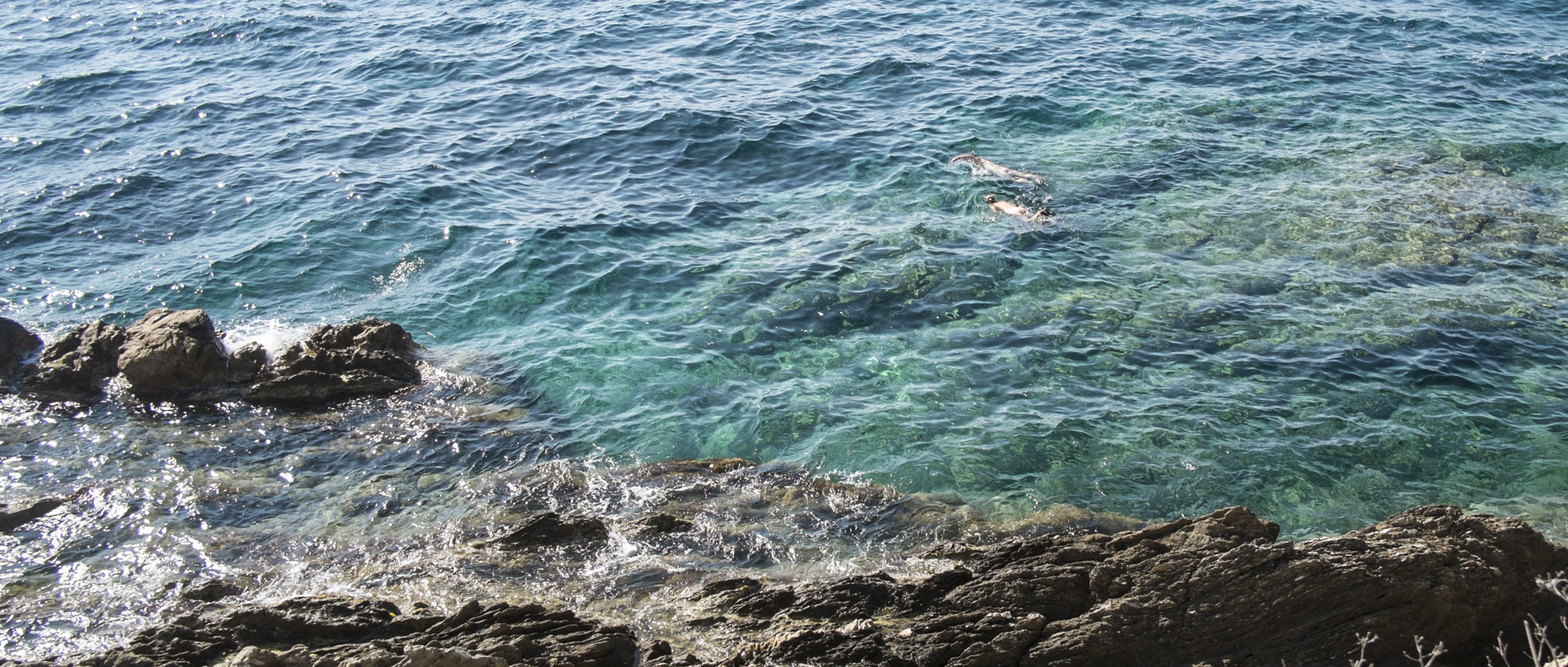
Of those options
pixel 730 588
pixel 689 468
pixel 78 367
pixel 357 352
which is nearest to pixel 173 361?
pixel 78 367

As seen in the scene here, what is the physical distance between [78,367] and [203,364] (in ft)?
5.12

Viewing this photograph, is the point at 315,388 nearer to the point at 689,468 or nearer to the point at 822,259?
the point at 689,468

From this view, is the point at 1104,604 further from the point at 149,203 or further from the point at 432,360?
the point at 149,203

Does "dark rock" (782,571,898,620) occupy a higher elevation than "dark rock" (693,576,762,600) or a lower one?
higher

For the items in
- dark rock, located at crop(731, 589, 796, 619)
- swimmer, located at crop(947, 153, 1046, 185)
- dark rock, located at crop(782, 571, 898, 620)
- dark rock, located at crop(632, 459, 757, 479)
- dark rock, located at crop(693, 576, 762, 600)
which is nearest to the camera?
dark rock, located at crop(782, 571, 898, 620)

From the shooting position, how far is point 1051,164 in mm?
18109

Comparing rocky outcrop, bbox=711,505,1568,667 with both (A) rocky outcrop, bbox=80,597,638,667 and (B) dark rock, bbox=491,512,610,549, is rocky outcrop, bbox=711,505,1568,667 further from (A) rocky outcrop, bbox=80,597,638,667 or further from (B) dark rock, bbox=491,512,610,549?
(B) dark rock, bbox=491,512,610,549

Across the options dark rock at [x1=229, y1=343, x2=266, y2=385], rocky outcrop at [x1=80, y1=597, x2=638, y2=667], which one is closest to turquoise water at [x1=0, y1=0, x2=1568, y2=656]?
dark rock at [x1=229, y1=343, x2=266, y2=385]

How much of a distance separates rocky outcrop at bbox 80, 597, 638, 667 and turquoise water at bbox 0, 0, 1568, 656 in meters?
1.50

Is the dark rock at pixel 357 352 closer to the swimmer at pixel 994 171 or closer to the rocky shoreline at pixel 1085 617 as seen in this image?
the rocky shoreline at pixel 1085 617

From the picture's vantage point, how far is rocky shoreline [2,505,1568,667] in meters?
7.38

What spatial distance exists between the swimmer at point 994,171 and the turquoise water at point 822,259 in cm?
40

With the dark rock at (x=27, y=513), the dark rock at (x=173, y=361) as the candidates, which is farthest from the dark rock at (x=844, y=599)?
the dark rock at (x=173, y=361)

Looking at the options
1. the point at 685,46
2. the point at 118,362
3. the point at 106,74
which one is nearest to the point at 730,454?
the point at 118,362
